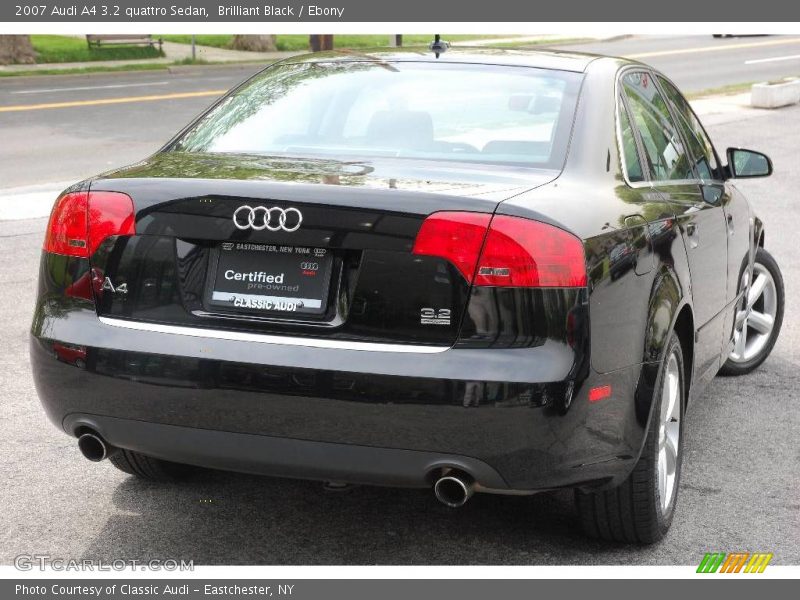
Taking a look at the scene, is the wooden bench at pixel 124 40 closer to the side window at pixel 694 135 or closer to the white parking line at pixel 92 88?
the white parking line at pixel 92 88

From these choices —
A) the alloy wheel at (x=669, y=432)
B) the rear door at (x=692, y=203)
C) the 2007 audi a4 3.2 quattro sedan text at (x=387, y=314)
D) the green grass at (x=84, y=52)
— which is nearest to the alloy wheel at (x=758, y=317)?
the rear door at (x=692, y=203)

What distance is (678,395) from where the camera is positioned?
4.35 meters

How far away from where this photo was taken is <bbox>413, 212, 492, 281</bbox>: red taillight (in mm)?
3355

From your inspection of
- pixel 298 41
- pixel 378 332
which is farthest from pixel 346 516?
pixel 298 41

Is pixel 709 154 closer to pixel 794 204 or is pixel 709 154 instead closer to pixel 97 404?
pixel 97 404

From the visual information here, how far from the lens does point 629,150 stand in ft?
14.2

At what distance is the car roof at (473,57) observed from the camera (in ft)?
15.1

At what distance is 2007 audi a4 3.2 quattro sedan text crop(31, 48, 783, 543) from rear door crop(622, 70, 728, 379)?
326mm

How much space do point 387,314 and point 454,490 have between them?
0.54m

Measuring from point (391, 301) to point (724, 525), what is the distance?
1682mm

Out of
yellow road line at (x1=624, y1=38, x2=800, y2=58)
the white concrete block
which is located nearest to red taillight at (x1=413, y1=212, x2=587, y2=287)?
the white concrete block

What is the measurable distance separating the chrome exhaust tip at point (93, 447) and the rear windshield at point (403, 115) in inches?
41.7

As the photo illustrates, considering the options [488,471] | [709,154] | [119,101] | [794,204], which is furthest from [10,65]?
[488,471]

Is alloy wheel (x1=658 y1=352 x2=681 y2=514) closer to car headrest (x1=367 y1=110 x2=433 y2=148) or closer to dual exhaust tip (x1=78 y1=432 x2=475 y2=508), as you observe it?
dual exhaust tip (x1=78 y1=432 x2=475 y2=508)
